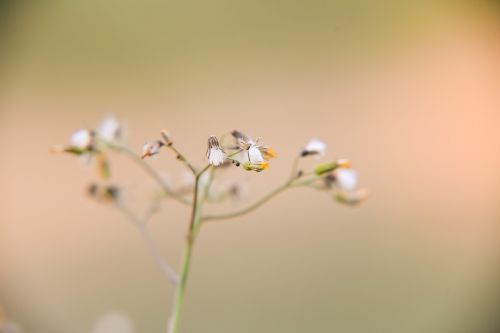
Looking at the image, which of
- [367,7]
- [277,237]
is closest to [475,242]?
[277,237]

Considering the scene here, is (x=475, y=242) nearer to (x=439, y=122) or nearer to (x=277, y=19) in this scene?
(x=439, y=122)

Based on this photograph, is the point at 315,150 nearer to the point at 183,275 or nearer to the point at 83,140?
the point at 183,275

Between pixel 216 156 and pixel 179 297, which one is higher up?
pixel 216 156

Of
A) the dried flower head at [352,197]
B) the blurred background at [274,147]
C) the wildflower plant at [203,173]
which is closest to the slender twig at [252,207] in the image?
the wildflower plant at [203,173]

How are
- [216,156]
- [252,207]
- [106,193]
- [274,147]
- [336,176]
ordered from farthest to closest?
[274,147] < [106,193] < [336,176] < [252,207] < [216,156]

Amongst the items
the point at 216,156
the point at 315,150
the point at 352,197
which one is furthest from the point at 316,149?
the point at 216,156

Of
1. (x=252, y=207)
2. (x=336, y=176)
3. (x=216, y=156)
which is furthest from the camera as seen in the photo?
(x=336, y=176)

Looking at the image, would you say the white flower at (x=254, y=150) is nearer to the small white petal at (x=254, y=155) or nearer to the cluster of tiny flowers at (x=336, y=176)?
the small white petal at (x=254, y=155)
